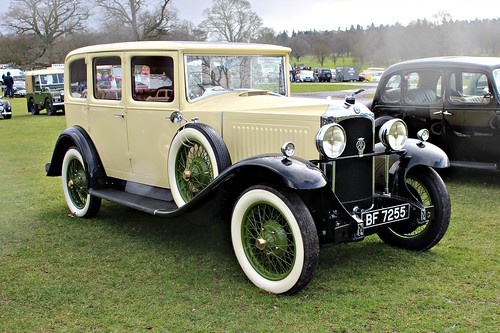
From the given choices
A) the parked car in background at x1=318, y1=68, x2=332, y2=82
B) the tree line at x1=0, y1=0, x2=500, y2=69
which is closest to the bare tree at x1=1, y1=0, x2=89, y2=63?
the tree line at x1=0, y1=0, x2=500, y2=69

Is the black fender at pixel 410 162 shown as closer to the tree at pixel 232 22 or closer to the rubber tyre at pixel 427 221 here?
the rubber tyre at pixel 427 221

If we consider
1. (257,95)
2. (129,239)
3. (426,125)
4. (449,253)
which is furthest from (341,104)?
(426,125)

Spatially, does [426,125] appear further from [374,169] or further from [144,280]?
[144,280]

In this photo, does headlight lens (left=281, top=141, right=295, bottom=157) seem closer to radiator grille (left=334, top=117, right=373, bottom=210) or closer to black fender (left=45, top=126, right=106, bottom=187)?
radiator grille (left=334, top=117, right=373, bottom=210)

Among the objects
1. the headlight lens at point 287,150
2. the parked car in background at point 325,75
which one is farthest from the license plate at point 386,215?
the parked car in background at point 325,75

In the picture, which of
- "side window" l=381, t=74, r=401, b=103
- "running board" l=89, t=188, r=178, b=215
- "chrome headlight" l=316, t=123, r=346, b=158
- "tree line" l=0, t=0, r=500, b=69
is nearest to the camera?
"chrome headlight" l=316, t=123, r=346, b=158

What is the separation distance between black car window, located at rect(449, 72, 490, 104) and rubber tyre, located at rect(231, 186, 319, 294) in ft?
15.2

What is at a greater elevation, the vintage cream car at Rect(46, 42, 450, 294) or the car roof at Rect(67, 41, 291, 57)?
the car roof at Rect(67, 41, 291, 57)

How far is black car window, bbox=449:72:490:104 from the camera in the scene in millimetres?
7371

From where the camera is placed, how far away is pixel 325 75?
5212cm

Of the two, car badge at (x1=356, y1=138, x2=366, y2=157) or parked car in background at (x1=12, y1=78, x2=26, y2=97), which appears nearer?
car badge at (x1=356, y1=138, x2=366, y2=157)

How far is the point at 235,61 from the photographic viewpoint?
17.6 ft

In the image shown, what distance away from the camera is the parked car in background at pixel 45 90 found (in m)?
22.6

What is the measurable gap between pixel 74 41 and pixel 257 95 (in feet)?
141
